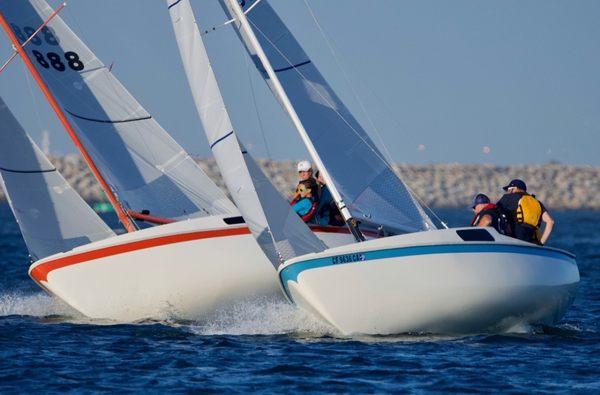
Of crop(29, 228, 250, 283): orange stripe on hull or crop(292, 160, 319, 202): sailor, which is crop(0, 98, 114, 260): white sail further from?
crop(292, 160, 319, 202): sailor

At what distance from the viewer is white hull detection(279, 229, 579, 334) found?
14.3 metres

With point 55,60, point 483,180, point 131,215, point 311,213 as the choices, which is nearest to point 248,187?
point 311,213

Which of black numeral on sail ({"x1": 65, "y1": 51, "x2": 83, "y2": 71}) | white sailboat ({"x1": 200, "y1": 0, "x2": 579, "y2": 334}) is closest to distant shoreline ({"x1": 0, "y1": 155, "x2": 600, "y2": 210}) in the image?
black numeral on sail ({"x1": 65, "y1": 51, "x2": 83, "y2": 71})

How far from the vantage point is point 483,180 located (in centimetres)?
10050

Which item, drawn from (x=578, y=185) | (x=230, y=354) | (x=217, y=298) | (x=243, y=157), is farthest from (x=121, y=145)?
(x=578, y=185)

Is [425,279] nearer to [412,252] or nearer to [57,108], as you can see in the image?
[412,252]

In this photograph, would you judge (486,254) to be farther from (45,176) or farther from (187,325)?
(45,176)

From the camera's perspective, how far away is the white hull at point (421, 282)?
14.3 metres

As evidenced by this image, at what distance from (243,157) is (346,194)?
2.14 metres

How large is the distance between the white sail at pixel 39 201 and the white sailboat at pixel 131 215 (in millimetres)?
43

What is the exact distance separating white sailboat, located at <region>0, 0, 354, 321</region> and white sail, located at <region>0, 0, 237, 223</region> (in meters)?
0.01

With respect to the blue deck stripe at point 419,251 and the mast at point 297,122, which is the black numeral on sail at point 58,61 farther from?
the blue deck stripe at point 419,251

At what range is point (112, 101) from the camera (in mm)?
19953

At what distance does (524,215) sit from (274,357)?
11.8 feet
